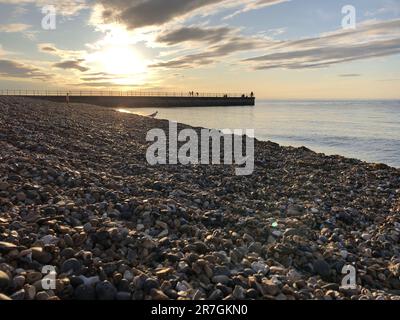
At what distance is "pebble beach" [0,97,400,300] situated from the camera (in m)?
4.25

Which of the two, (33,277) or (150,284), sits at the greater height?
(33,277)

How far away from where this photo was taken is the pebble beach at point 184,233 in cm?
425

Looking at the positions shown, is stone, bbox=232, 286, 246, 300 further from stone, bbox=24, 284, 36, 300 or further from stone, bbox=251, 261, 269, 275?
stone, bbox=24, 284, 36, 300

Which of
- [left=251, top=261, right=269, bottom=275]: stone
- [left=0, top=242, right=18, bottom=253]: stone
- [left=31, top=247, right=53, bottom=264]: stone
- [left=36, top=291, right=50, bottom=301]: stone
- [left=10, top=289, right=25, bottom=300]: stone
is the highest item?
[left=0, top=242, right=18, bottom=253]: stone

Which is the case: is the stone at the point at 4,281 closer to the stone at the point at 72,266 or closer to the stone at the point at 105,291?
the stone at the point at 72,266

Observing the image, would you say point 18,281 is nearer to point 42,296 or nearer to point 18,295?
point 18,295

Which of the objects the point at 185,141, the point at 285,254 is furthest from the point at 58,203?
the point at 185,141

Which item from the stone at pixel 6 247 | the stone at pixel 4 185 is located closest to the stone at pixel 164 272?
the stone at pixel 6 247

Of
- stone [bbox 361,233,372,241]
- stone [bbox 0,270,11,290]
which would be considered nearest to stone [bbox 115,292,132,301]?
stone [bbox 0,270,11,290]

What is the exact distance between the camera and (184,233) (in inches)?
240

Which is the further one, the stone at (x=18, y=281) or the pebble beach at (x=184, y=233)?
the pebble beach at (x=184, y=233)
